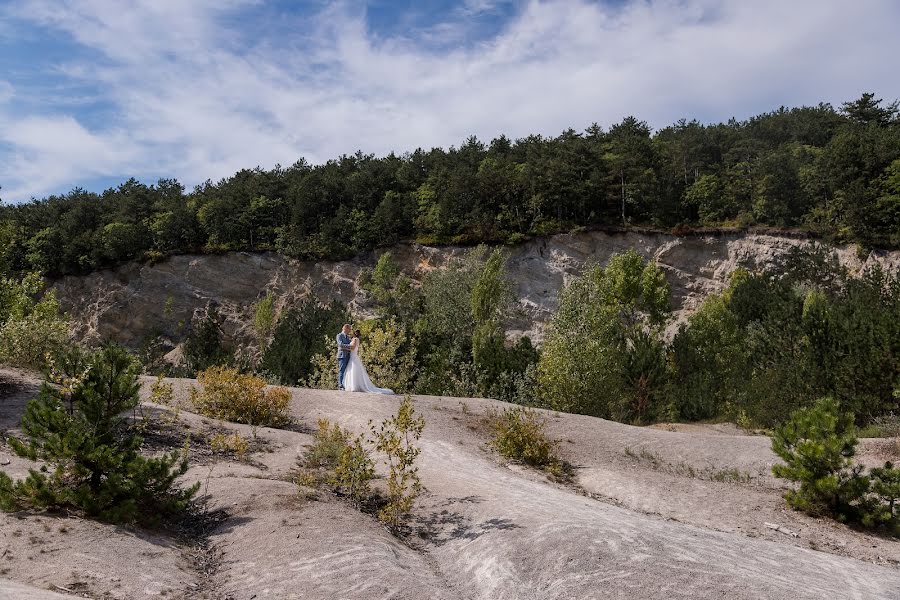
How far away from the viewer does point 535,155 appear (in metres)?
60.6

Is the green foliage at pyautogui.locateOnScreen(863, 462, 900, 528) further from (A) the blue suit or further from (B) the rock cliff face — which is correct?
(B) the rock cliff face

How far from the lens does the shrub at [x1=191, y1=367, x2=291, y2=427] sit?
12.3 m

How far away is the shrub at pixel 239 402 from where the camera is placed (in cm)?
1232

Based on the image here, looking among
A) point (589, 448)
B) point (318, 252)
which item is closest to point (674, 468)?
point (589, 448)

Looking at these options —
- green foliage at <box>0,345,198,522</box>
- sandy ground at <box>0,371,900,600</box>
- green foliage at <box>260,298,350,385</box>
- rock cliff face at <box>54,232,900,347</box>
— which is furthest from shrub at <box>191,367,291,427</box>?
rock cliff face at <box>54,232,900,347</box>

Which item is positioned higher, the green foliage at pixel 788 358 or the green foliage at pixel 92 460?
the green foliage at pixel 788 358

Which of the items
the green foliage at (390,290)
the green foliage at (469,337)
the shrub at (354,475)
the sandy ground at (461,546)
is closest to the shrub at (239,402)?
the sandy ground at (461,546)

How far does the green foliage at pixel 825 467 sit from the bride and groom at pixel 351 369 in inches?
366

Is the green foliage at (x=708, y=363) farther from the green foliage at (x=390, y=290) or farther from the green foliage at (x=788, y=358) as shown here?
the green foliage at (x=390, y=290)

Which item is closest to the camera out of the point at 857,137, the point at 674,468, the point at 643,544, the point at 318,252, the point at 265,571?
the point at 265,571

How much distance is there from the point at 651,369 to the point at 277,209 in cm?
4502

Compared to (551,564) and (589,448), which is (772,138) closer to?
(589,448)

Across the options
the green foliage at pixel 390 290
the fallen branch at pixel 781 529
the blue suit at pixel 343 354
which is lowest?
the fallen branch at pixel 781 529

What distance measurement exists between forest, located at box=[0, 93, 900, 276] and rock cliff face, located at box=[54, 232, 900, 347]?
1249 millimetres
